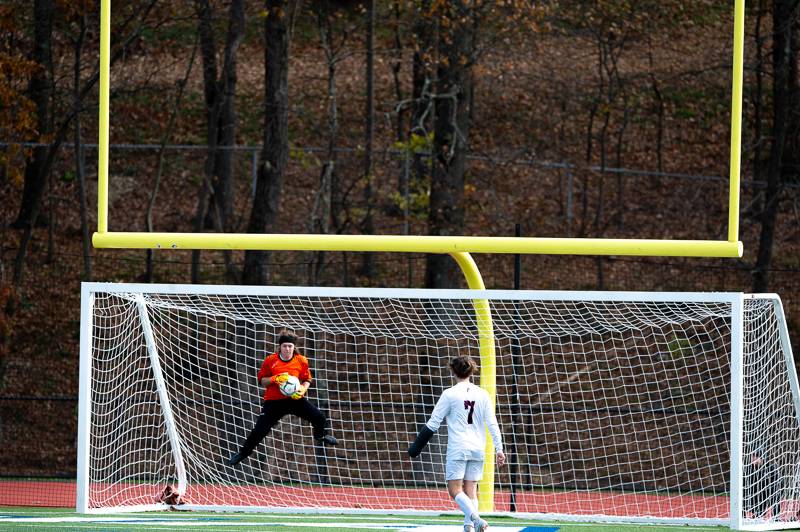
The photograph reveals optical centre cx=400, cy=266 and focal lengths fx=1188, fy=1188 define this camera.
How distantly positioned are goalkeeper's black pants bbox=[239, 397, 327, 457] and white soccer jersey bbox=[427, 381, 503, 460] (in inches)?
105

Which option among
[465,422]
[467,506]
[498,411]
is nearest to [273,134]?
[498,411]

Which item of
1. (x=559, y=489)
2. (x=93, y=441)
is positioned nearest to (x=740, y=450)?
(x=559, y=489)

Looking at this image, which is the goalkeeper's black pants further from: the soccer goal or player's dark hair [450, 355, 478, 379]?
player's dark hair [450, 355, 478, 379]

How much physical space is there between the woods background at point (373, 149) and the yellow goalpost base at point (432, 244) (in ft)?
17.3

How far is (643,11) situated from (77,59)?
1116 cm

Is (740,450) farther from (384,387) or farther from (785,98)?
(785,98)

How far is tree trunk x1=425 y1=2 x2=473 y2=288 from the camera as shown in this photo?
17484 mm

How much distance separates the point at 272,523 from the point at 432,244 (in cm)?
290

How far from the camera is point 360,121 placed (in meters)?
26.7

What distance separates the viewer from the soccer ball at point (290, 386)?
11.2 m

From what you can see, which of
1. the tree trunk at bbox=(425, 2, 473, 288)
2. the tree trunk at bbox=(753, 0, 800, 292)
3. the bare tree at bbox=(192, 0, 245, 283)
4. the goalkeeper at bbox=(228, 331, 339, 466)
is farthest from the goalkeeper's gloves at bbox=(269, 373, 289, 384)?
the tree trunk at bbox=(753, 0, 800, 292)

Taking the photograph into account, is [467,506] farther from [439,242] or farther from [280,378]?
[280,378]

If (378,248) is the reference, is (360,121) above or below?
above

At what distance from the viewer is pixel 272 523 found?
1031 centimetres
